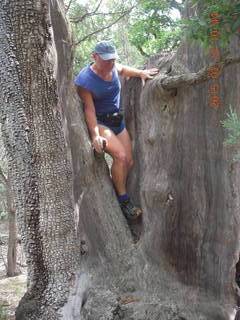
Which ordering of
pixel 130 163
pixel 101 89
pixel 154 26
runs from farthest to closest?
pixel 154 26, pixel 130 163, pixel 101 89

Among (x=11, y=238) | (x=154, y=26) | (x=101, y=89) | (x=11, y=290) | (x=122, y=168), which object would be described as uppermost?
(x=154, y=26)

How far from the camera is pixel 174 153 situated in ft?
13.5

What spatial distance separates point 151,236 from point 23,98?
1.72 meters

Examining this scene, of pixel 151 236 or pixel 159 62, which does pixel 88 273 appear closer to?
pixel 151 236

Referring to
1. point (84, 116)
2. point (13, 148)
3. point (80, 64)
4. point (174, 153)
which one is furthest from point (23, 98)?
point (80, 64)

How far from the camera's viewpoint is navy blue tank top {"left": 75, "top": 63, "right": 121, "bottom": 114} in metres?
4.15

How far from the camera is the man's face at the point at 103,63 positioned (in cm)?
405

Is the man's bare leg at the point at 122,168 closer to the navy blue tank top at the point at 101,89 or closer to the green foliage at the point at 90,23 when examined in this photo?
the navy blue tank top at the point at 101,89

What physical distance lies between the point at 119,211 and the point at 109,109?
3.17ft

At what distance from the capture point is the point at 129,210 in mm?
4441

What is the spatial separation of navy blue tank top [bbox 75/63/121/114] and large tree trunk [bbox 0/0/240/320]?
19 cm

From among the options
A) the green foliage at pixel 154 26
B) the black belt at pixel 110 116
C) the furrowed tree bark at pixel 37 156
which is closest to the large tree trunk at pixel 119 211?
the furrowed tree bark at pixel 37 156
